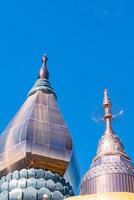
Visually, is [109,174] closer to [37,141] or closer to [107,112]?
[107,112]

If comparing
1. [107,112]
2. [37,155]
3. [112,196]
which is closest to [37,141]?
[37,155]

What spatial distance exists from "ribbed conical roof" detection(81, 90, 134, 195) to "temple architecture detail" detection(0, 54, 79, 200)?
2.28 meters

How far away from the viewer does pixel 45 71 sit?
22250 mm

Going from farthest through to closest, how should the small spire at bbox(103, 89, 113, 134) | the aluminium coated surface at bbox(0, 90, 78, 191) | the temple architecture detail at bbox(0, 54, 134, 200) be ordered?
the aluminium coated surface at bbox(0, 90, 78, 191), the small spire at bbox(103, 89, 113, 134), the temple architecture detail at bbox(0, 54, 134, 200)

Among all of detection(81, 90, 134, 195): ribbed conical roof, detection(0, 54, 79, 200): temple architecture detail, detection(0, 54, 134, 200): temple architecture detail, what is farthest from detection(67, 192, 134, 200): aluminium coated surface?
detection(0, 54, 79, 200): temple architecture detail

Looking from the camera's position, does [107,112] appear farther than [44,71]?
No

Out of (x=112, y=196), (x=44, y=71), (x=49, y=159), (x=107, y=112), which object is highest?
(x=44, y=71)

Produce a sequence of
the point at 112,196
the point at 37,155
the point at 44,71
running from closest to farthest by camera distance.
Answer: the point at 112,196 → the point at 37,155 → the point at 44,71

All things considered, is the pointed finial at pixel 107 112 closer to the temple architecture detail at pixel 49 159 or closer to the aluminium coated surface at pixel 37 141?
the temple architecture detail at pixel 49 159

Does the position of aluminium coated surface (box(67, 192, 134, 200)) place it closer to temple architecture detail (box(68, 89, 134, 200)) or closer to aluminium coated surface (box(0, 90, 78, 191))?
temple architecture detail (box(68, 89, 134, 200))

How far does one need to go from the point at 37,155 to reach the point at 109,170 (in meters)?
4.12

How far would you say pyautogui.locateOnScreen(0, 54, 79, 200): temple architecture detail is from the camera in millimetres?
16875

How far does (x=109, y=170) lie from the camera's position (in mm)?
14133

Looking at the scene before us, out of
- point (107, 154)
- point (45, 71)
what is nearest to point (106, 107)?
point (107, 154)
